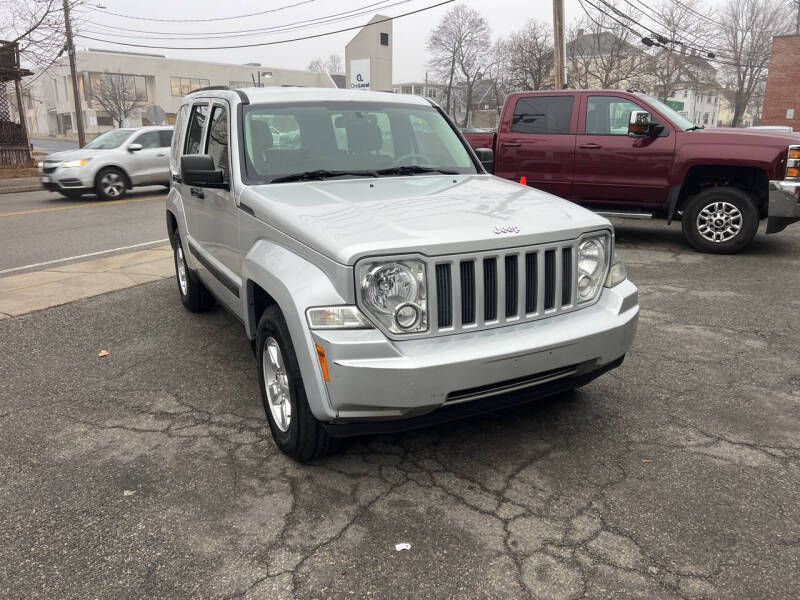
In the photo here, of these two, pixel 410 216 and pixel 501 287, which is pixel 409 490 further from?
pixel 410 216

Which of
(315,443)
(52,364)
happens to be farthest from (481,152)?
(52,364)

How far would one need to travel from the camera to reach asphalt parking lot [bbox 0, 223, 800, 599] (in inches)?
97.7

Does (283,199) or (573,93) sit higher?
(573,93)

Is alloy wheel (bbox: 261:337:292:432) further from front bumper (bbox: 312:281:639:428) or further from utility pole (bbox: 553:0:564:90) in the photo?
utility pole (bbox: 553:0:564:90)

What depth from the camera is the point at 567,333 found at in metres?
3.08

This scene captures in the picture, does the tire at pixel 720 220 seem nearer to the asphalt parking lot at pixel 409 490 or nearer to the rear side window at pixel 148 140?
the asphalt parking lot at pixel 409 490

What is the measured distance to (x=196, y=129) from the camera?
17.0 feet

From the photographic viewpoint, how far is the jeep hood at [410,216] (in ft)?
9.32

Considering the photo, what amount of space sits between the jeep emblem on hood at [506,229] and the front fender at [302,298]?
2.61ft

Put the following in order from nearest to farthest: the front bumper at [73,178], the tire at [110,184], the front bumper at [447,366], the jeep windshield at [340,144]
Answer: the front bumper at [447,366]
the jeep windshield at [340,144]
the front bumper at [73,178]
the tire at [110,184]

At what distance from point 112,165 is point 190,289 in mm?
10952

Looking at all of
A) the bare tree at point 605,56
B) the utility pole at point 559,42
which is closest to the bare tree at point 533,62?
the bare tree at point 605,56

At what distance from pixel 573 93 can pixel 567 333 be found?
6.83m

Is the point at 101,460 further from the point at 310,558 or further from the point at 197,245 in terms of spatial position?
the point at 197,245
